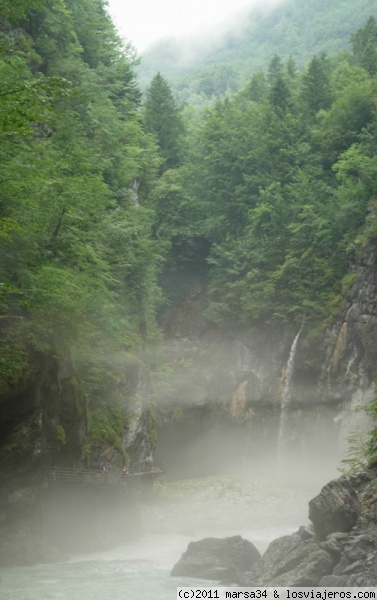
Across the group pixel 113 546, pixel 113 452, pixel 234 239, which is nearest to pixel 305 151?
pixel 234 239

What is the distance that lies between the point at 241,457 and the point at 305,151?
773 inches

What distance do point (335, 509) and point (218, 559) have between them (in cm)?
452

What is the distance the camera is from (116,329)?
990 inches

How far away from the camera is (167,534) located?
86.4 feet

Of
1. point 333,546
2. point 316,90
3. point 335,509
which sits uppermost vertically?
point 316,90

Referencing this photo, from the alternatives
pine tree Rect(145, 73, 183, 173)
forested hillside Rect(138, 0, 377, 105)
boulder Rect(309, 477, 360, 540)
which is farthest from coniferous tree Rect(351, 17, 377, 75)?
forested hillside Rect(138, 0, 377, 105)

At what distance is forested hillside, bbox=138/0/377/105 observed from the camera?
12738 cm

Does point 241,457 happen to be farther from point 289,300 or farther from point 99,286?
point 99,286

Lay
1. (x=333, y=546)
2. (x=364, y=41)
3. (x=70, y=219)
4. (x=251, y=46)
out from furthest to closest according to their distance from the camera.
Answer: (x=251, y=46), (x=364, y=41), (x=70, y=219), (x=333, y=546)

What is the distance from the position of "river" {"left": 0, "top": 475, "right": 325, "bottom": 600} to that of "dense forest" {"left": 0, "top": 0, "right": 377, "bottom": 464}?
432cm

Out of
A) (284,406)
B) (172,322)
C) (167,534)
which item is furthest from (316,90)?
(167,534)

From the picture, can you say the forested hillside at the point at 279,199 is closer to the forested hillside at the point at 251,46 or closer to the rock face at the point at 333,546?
the rock face at the point at 333,546

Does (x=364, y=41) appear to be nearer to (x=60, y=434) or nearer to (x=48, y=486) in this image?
(x=60, y=434)

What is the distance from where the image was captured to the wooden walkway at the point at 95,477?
20844 mm
